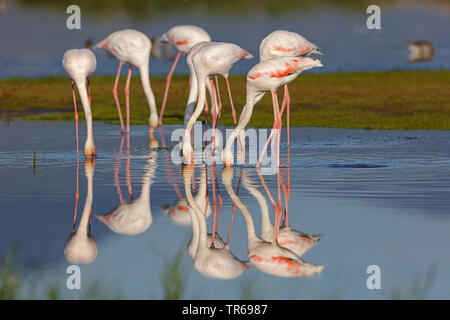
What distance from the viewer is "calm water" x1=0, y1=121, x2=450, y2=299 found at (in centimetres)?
595

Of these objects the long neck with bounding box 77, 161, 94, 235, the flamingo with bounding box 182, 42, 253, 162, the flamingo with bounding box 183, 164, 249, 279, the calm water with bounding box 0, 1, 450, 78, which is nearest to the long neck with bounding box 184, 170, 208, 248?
the flamingo with bounding box 183, 164, 249, 279

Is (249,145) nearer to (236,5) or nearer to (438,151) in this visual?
(438,151)

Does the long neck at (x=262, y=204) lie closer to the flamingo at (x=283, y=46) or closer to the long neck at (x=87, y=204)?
the long neck at (x=87, y=204)

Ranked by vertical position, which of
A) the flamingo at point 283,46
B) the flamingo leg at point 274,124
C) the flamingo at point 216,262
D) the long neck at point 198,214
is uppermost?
the flamingo at point 283,46

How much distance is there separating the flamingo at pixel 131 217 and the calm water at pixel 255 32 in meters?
22.1

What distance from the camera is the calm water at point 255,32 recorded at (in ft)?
111

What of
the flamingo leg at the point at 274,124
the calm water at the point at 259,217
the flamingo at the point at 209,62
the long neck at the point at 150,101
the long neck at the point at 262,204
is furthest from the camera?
the long neck at the point at 150,101

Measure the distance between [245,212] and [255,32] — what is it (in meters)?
33.8

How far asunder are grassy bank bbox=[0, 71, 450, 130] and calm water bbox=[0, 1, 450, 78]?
3.90 m

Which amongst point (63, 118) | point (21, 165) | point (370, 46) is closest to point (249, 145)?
point (21, 165)

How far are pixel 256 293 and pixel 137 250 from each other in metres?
1.49

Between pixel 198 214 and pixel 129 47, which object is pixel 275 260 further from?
pixel 129 47

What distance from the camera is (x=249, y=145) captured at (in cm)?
1427

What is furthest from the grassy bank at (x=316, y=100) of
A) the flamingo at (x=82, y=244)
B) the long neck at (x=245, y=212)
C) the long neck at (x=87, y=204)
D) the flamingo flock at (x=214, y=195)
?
the flamingo at (x=82, y=244)
